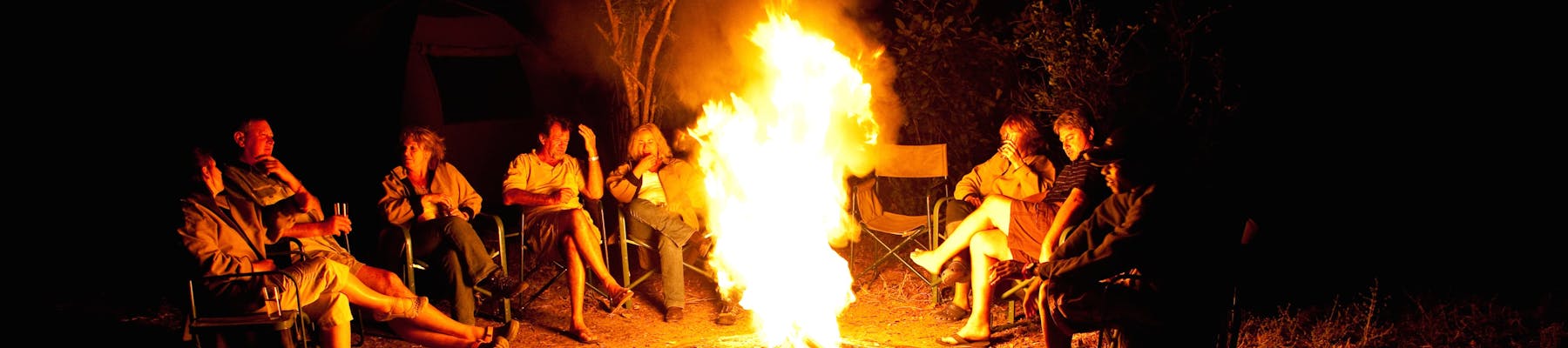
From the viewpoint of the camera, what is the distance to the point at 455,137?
7117mm

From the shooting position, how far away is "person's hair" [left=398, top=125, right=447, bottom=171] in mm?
4438

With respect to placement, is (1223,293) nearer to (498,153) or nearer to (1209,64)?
(1209,64)

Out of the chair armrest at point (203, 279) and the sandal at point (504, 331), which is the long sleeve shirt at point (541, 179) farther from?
the chair armrest at point (203, 279)

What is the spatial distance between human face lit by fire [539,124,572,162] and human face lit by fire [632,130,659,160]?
319 millimetres

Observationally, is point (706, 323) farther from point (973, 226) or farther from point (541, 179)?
point (973, 226)

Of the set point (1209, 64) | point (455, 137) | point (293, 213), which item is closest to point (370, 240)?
point (455, 137)

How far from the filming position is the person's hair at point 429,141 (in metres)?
4.44

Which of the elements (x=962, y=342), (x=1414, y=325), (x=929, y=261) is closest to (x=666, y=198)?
(x=929, y=261)

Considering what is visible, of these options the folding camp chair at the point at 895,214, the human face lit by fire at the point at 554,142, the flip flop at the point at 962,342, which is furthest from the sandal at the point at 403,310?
the folding camp chair at the point at 895,214

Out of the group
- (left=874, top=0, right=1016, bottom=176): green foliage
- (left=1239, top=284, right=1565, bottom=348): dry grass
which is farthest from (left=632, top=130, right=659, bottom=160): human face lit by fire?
(left=1239, top=284, right=1565, bottom=348): dry grass

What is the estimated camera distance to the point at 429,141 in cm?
448

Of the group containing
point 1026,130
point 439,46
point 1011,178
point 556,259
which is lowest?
point 556,259

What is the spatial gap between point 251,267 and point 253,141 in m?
0.63

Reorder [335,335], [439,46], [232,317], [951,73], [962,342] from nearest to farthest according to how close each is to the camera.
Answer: [232,317] < [335,335] < [962,342] < [951,73] < [439,46]
